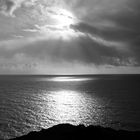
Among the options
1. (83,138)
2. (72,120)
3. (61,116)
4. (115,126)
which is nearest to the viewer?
(83,138)

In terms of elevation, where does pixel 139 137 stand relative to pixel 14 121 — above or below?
above

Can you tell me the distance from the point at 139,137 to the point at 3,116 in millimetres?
66765

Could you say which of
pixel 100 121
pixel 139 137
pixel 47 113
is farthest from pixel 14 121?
pixel 139 137

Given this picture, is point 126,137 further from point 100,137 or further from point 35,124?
point 35,124

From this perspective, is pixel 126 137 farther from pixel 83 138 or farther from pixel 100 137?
pixel 83 138

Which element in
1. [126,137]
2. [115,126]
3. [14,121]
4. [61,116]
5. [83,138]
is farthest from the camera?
[61,116]

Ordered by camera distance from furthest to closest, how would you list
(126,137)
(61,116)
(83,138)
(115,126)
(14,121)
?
(61,116) → (14,121) → (115,126) → (126,137) → (83,138)

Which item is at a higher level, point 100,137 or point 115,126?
point 100,137

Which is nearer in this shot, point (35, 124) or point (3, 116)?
point (35, 124)

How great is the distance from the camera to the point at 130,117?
261 ft

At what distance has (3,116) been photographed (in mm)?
80875

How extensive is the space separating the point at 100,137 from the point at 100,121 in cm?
4281

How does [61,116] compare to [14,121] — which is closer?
[14,121]

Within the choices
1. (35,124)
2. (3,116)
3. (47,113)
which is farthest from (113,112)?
(3,116)
